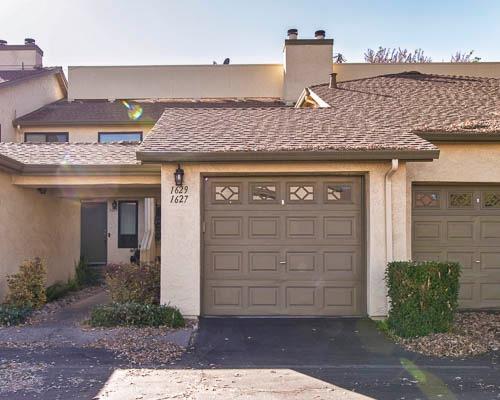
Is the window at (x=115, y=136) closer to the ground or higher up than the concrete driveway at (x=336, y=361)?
higher up

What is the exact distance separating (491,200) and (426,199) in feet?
3.97

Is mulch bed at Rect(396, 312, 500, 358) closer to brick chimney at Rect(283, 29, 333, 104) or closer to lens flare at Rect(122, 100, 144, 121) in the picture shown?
lens flare at Rect(122, 100, 144, 121)

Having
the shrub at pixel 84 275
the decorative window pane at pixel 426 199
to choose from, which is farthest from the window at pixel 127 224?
the decorative window pane at pixel 426 199

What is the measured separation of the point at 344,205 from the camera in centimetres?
948

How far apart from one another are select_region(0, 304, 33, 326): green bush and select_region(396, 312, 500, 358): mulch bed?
6.07 metres

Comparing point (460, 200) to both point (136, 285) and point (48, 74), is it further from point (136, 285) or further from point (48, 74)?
point (48, 74)

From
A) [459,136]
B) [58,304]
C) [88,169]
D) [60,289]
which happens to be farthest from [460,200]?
[60,289]

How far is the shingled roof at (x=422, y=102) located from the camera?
35.0 ft

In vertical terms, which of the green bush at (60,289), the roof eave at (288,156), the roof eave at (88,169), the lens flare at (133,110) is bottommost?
the green bush at (60,289)

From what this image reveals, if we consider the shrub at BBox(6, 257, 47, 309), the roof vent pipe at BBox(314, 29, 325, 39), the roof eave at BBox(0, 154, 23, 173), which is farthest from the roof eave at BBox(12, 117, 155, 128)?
the shrub at BBox(6, 257, 47, 309)

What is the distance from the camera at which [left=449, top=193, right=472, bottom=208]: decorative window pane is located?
10164 millimetres

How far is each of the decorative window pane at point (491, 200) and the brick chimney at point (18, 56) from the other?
61.1 ft

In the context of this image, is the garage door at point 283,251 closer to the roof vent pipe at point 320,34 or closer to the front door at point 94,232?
the front door at point 94,232

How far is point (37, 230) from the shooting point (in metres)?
11.6
